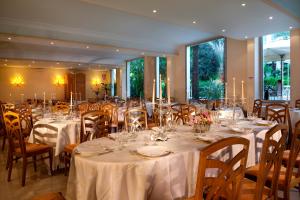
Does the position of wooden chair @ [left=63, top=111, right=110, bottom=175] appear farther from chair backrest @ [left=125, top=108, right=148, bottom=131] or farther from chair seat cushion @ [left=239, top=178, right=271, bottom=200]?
chair seat cushion @ [left=239, top=178, right=271, bottom=200]

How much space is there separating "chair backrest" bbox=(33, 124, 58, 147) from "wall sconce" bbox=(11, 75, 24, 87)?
11501 millimetres

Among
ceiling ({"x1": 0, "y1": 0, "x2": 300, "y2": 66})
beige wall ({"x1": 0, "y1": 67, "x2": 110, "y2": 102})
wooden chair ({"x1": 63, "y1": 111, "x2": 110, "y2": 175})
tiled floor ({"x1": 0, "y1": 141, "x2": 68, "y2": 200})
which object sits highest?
ceiling ({"x1": 0, "y1": 0, "x2": 300, "y2": 66})

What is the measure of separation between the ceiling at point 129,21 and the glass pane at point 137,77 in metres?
4.03

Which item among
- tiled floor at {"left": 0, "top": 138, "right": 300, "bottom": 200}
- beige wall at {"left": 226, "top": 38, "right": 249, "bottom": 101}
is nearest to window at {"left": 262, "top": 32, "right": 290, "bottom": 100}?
beige wall at {"left": 226, "top": 38, "right": 249, "bottom": 101}

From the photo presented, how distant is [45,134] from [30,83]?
1201 centimetres

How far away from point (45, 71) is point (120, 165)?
1494 centimetres

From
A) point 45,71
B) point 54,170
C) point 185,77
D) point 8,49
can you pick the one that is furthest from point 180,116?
point 45,71

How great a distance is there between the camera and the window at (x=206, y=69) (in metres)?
9.34

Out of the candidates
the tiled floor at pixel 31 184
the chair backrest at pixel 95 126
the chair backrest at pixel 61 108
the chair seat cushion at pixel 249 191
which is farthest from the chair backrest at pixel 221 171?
the chair backrest at pixel 61 108

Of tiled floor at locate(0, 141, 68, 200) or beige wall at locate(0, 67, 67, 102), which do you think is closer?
tiled floor at locate(0, 141, 68, 200)

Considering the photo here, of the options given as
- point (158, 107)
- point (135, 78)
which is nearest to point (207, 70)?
point (135, 78)

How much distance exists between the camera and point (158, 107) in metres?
2.64

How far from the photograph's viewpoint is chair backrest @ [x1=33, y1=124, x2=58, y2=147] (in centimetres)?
371

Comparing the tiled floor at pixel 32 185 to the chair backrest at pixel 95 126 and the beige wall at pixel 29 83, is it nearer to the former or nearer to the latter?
the chair backrest at pixel 95 126
